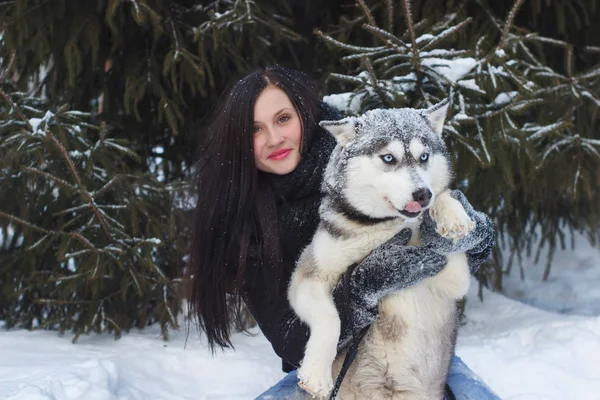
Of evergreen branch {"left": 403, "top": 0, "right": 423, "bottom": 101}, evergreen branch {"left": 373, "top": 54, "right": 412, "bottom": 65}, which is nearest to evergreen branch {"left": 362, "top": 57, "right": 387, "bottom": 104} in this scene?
evergreen branch {"left": 373, "top": 54, "right": 412, "bottom": 65}

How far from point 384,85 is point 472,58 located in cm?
55

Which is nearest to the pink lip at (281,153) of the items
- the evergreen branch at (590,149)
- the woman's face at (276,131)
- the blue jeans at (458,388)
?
the woman's face at (276,131)

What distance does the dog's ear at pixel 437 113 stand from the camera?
208 centimetres

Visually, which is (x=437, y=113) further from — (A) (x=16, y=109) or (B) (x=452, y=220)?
(A) (x=16, y=109)

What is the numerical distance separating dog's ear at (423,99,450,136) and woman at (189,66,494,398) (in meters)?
0.40

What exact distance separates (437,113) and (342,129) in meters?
0.36

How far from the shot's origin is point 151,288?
392 cm

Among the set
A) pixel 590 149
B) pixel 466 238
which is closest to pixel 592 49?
pixel 590 149

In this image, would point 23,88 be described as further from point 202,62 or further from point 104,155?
point 202,62

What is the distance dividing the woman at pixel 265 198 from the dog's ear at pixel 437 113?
1.32ft

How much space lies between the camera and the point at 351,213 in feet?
6.82

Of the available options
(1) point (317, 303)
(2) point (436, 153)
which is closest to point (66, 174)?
(1) point (317, 303)

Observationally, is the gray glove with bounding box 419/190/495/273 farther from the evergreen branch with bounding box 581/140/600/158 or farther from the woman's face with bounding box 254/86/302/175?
the evergreen branch with bounding box 581/140/600/158

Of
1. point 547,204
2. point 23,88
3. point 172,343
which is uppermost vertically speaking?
point 23,88
